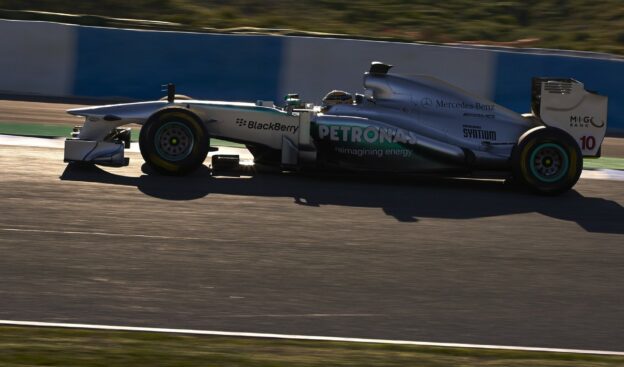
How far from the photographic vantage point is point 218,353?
5566mm

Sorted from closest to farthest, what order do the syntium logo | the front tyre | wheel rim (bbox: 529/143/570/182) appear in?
the front tyre
the syntium logo
wheel rim (bbox: 529/143/570/182)

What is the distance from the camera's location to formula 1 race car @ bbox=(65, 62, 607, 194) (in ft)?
35.6

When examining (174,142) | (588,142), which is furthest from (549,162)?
(174,142)

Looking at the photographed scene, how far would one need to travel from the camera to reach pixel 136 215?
903cm

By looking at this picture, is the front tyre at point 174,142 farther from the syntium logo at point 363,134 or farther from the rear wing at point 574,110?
the rear wing at point 574,110

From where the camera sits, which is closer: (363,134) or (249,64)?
(363,134)

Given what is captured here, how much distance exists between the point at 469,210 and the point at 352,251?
7.44ft

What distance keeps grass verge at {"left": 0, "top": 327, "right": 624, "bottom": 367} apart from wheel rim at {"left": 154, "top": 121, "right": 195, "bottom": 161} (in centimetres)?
500

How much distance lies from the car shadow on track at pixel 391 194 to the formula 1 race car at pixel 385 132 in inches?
7.5

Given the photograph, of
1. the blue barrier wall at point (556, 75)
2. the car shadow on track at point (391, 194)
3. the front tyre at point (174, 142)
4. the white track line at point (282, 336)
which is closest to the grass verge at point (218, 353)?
the white track line at point (282, 336)

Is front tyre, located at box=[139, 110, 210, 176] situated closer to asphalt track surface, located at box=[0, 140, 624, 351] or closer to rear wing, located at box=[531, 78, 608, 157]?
asphalt track surface, located at box=[0, 140, 624, 351]

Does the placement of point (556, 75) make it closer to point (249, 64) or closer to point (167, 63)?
point (249, 64)

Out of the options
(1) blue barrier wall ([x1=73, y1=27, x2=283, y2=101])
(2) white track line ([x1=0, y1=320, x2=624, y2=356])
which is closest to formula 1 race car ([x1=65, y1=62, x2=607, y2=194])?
(2) white track line ([x1=0, y1=320, x2=624, y2=356])

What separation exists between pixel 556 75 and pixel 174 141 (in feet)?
31.5
